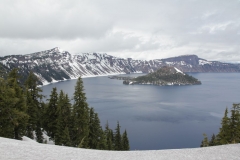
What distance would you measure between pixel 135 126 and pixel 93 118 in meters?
55.6

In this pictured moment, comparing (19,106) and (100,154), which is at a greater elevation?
(19,106)

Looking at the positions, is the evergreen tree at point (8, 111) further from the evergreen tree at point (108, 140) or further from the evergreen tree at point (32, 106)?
the evergreen tree at point (108, 140)

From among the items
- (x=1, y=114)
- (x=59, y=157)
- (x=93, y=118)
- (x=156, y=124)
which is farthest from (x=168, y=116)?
(x=59, y=157)

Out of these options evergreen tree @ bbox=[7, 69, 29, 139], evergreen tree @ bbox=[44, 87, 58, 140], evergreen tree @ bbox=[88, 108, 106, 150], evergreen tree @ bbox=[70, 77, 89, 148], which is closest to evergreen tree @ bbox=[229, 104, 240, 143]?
evergreen tree @ bbox=[88, 108, 106, 150]

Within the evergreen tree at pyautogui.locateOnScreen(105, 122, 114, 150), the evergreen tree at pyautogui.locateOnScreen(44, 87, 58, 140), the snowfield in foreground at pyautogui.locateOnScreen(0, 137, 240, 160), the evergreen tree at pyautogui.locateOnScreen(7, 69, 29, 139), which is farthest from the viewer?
the evergreen tree at pyautogui.locateOnScreen(105, 122, 114, 150)

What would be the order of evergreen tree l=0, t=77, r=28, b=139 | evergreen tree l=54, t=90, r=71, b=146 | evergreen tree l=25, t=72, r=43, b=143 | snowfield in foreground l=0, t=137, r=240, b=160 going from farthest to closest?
evergreen tree l=25, t=72, r=43, b=143, evergreen tree l=54, t=90, r=71, b=146, evergreen tree l=0, t=77, r=28, b=139, snowfield in foreground l=0, t=137, r=240, b=160

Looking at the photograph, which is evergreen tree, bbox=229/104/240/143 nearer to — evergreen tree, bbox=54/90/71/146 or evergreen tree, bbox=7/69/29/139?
evergreen tree, bbox=54/90/71/146

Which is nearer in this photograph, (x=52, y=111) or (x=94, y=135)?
(x=52, y=111)

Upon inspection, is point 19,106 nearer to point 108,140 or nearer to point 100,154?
point 100,154

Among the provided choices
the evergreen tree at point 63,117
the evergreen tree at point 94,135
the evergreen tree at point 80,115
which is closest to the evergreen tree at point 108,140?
the evergreen tree at point 94,135

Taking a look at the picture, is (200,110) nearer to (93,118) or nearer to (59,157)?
(93,118)

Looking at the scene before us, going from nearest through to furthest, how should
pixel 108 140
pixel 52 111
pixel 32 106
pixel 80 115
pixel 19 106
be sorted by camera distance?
pixel 19 106, pixel 80 115, pixel 32 106, pixel 52 111, pixel 108 140

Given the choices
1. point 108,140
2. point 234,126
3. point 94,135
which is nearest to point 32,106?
point 94,135

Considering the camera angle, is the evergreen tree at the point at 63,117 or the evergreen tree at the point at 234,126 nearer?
the evergreen tree at the point at 234,126
